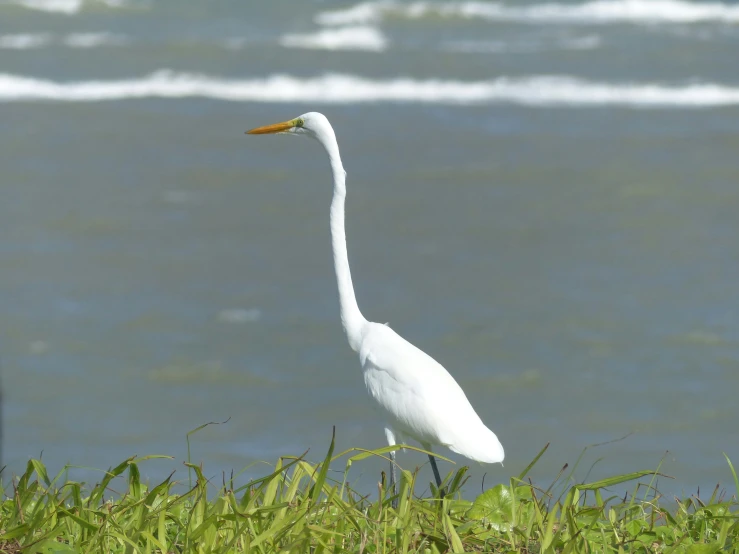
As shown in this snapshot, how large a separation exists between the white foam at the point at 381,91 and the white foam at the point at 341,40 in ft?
6.29

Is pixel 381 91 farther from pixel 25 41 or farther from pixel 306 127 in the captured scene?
pixel 306 127

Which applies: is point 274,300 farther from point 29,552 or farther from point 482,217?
point 29,552

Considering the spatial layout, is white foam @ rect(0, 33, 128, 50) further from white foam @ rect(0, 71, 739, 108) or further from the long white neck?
the long white neck

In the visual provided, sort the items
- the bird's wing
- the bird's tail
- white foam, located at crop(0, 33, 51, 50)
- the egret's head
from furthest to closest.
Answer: white foam, located at crop(0, 33, 51, 50)
the egret's head
the bird's wing
the bird's tail

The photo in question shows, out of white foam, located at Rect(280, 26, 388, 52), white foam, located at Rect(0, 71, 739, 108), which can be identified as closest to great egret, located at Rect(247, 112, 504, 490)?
white foam, located at Rect(0, 71, 739, 108)

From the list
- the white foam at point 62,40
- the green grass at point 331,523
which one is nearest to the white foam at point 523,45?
the white foam at point 62,40

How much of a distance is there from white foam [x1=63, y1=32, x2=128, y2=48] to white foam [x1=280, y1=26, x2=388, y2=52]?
2.29 m

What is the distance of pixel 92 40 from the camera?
15250mm

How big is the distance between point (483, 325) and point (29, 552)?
443cm

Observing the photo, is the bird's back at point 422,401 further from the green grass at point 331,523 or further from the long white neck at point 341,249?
the green grass at point 331,523

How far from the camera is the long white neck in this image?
3.89 m

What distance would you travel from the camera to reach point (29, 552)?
2.52 metres

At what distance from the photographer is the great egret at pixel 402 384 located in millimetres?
3600

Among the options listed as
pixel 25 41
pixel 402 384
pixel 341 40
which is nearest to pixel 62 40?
pixel 25 41
